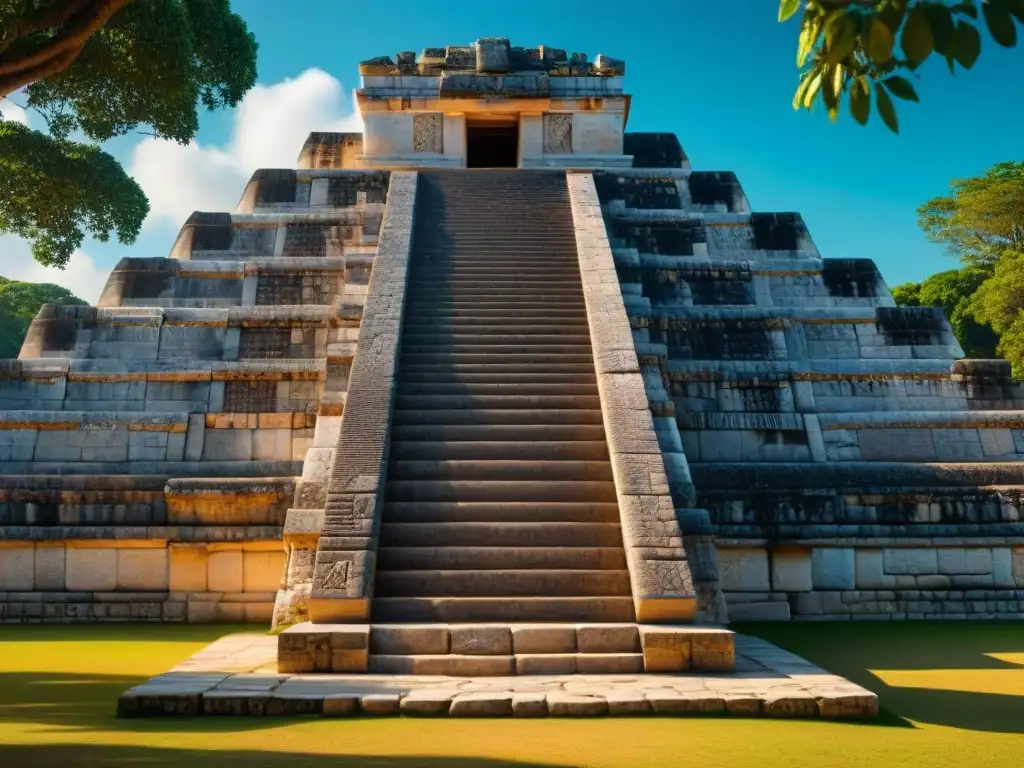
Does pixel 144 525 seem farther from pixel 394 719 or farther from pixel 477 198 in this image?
pixel 477 198

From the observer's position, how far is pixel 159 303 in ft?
49.2

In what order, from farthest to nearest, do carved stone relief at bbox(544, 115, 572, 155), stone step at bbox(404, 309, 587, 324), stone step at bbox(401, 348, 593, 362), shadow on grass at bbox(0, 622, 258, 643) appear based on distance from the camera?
1. carved stone relief at bbox(544, 115, 572, 155)
2. stone step at bbox(404, 309, 587, 324)
3. stone step at bbox(401, 348, 593, 362)
4. shadow on grass at bbox(0, 622, 258, 643)

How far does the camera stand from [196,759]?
4594 mm

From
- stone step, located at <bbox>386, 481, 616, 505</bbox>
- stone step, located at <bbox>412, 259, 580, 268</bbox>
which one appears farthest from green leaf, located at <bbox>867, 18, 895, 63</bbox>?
stone step, located at <bbox>412, 259, 580, 268</bbox>

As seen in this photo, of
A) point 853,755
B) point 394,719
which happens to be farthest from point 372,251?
point 853,755

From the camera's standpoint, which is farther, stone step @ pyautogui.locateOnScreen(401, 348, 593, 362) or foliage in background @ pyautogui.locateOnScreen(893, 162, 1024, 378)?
foliage in background @ pyautogui.locateOnScreen(893, 162, 1024, 378)

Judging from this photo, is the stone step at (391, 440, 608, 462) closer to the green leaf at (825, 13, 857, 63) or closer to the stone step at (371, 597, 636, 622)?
the stone step at (371, 597, 636, 622)

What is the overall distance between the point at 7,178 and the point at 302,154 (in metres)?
6.14

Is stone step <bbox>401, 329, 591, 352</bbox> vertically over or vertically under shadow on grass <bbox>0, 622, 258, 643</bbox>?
over

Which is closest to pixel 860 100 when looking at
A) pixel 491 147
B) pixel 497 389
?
pixel 497 389

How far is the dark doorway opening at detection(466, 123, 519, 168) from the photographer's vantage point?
2197 centimetres

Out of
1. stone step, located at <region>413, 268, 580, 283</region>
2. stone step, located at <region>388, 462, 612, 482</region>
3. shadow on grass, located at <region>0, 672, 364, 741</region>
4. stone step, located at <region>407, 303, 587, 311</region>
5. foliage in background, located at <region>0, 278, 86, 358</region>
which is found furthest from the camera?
foliage in background, located at <region>0, 278, 86, 358</region>

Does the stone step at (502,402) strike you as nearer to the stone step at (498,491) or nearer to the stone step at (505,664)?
the stone step at (498,491)

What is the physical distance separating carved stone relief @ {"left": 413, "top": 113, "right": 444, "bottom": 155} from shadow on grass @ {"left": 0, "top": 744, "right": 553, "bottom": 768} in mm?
16906
